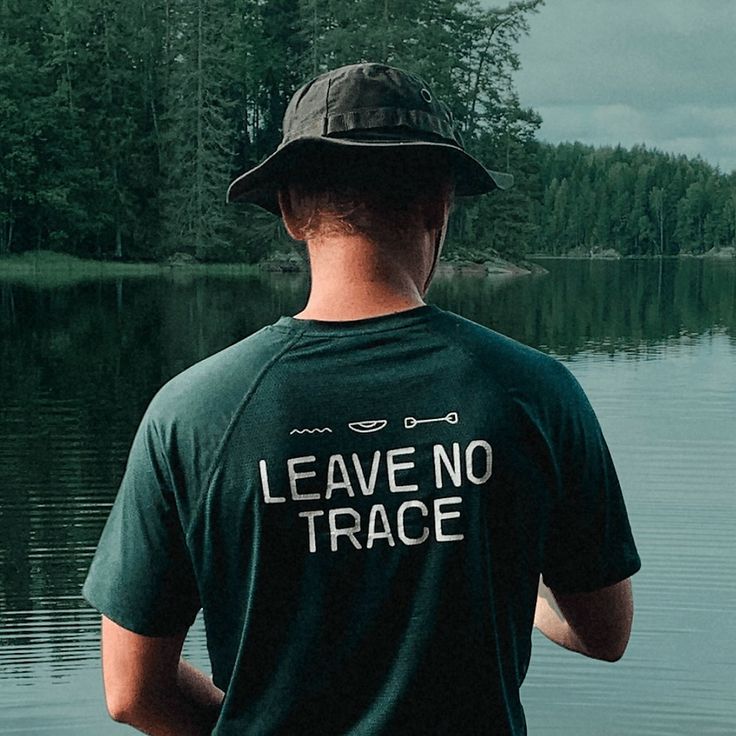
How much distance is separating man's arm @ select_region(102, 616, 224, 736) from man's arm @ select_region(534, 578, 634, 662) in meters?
0.40

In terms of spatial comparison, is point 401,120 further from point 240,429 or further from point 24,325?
point 24,325

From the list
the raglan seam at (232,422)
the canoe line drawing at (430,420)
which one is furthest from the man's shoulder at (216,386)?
the canoe line drawing at (430,420)

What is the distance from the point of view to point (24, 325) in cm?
2744

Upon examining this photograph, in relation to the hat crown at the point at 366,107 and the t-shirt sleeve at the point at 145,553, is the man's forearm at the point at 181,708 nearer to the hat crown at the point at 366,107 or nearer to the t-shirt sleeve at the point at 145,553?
the t-shirt sleeve at the point at 145,553

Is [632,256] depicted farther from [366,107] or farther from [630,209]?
[366,107]

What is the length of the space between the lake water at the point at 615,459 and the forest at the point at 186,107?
23.1 meters

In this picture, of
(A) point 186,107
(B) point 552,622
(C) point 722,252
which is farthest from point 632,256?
(B) point 552,622

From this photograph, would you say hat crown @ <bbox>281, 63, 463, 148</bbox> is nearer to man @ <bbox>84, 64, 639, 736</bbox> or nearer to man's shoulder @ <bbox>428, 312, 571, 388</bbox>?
man @ <bbox>84, 64, 639, 736</bbox>

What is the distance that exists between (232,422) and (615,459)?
427 inches

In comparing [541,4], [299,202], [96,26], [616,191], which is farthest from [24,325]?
[616,191]

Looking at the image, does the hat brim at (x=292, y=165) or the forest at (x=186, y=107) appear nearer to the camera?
the hat brim at (x=292, y=165)

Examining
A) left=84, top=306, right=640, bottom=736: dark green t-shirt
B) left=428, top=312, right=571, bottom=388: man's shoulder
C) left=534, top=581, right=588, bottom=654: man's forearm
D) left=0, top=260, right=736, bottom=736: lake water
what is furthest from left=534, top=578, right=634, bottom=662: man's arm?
left=0, top=260, right=736, bottom=736: lake water

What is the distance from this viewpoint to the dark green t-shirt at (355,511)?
1.48m

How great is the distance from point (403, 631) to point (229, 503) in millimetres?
229
